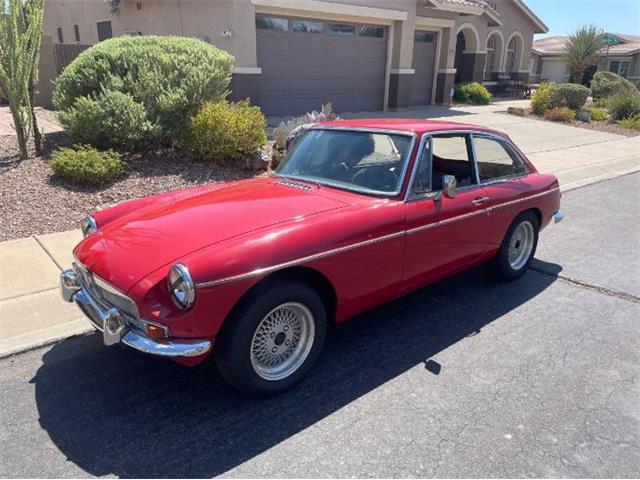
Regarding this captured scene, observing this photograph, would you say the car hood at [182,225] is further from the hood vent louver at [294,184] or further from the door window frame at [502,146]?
the door window frame at [502,146]

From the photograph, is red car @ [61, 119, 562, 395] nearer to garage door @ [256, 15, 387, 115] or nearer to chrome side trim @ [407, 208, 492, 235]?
chrome side trim @ [407, 208, 492, 235]

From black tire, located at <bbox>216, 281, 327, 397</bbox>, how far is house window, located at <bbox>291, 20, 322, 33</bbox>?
12751 millimetres

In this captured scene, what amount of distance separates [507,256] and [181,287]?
329cm

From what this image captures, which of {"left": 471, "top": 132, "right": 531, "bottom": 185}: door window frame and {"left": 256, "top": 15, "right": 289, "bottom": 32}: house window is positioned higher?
{"left": 256, "top": 15, "right": 289, "bottom": 32}: house window

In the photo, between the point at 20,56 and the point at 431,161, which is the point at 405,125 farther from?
the point at 20,56

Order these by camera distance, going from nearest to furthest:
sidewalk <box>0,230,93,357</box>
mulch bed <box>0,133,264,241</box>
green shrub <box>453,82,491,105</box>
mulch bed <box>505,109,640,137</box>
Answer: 1. sidewalk <box>0,230,93,357</box>
2. mulch bed <box>0,133,264,241</box>
3. mulch bed <box>505,109,640,137</box>
4. green shrub <box>453,82,491,105</box>

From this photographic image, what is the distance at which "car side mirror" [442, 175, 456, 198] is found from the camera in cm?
383

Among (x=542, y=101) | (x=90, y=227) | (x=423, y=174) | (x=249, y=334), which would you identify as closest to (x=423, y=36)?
(x=542, y=101)

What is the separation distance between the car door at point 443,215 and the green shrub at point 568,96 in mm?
17294

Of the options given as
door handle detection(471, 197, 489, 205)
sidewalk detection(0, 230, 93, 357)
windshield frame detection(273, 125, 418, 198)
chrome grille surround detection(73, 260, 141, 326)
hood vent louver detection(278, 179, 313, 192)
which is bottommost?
sidewalk detection(0, 230, 93, 357)

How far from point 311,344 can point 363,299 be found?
497 mm

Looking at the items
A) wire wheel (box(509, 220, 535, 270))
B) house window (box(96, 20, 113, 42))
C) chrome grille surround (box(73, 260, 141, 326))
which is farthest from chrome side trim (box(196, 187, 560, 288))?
house window (box(96, 20, 113, 42))

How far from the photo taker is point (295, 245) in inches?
121

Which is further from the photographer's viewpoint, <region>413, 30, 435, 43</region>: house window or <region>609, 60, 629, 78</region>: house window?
<region>609, 60, 629, 78</region>: house window
